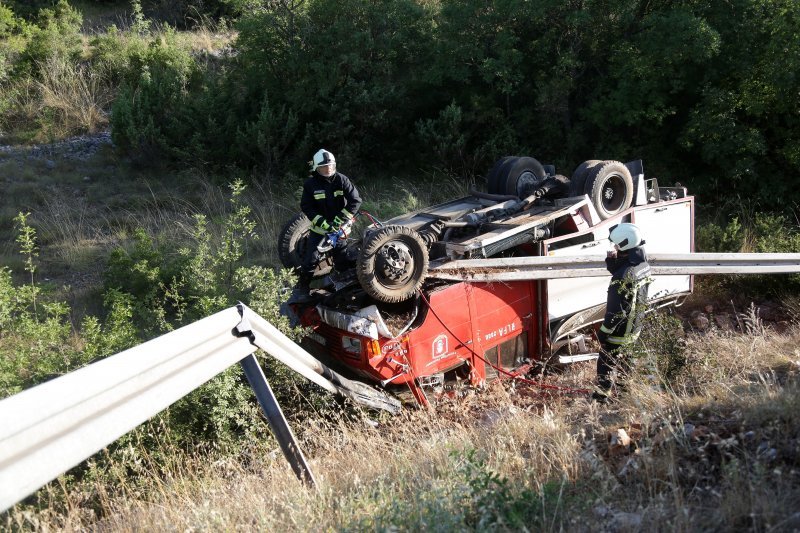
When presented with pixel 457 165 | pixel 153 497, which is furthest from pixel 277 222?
pixel 153 497

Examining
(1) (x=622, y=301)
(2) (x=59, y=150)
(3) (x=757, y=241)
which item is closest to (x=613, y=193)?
(1) (x=622, y=301)

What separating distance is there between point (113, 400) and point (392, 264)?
3219mm

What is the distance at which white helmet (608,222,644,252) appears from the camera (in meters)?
5.69

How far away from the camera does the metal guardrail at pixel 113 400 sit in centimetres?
209

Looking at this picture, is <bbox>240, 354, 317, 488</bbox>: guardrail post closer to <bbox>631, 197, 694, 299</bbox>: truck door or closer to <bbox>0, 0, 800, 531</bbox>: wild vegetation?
<bbox>0, 0, 800, 531</bbox>: wild vegetation

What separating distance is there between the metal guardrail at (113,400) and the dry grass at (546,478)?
0.45m

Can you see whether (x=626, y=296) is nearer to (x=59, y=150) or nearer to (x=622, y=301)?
(x=622, y=301)

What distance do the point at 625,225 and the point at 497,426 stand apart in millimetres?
2476

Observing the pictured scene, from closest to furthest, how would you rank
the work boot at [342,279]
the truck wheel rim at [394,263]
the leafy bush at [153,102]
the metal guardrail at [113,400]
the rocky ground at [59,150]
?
the metal guardrail at [113,400] < the truck wheel rim at [394,263] < the work boot at [342,279] < the leafy bush at [153,102] < the rocky ground at [59,150]

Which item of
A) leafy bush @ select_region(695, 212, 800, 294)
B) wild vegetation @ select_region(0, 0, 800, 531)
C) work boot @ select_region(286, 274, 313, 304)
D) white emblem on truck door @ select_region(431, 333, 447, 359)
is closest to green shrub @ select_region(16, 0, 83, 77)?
wild vegetation @ select_region(0, 0, 800, 531)

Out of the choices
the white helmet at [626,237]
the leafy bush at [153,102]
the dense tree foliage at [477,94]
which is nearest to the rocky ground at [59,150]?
the leafy bush at [153,102]

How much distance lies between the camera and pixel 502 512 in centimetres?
279

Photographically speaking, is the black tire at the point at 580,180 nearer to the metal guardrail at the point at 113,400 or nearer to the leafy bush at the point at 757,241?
the leafy bush at the point at 757,241

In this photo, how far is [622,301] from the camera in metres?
5.59
